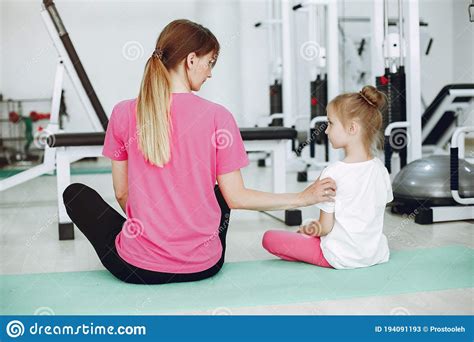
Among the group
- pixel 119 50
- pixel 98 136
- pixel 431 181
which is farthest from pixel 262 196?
pixel 119 50

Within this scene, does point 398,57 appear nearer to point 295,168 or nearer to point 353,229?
point 353,229

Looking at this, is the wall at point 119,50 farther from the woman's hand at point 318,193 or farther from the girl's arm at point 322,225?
the woman's hand at point 318,193

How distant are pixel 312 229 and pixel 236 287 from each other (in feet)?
1.19

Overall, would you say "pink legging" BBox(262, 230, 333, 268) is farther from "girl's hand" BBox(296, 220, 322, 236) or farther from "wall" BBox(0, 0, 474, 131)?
"wall" BBox(0, 0, 474, 131)

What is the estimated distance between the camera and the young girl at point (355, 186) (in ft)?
5.92

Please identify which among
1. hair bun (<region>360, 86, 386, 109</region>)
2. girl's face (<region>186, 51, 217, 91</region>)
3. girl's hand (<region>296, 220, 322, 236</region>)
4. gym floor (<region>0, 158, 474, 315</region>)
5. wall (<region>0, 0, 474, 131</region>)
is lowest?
gym floor (<region>0, 158, 474, 315</region>)

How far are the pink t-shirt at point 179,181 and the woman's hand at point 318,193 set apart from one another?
20 cm

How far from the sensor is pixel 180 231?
1692 mm

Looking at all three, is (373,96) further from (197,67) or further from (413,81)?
(413,81)

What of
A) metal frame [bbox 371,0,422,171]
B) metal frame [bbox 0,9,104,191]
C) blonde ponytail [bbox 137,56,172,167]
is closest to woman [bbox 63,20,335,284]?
blonde ponytail [bbox 137,56,172,167]

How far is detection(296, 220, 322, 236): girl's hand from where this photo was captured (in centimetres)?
191

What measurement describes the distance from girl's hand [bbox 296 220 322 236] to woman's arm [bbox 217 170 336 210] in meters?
0.20
